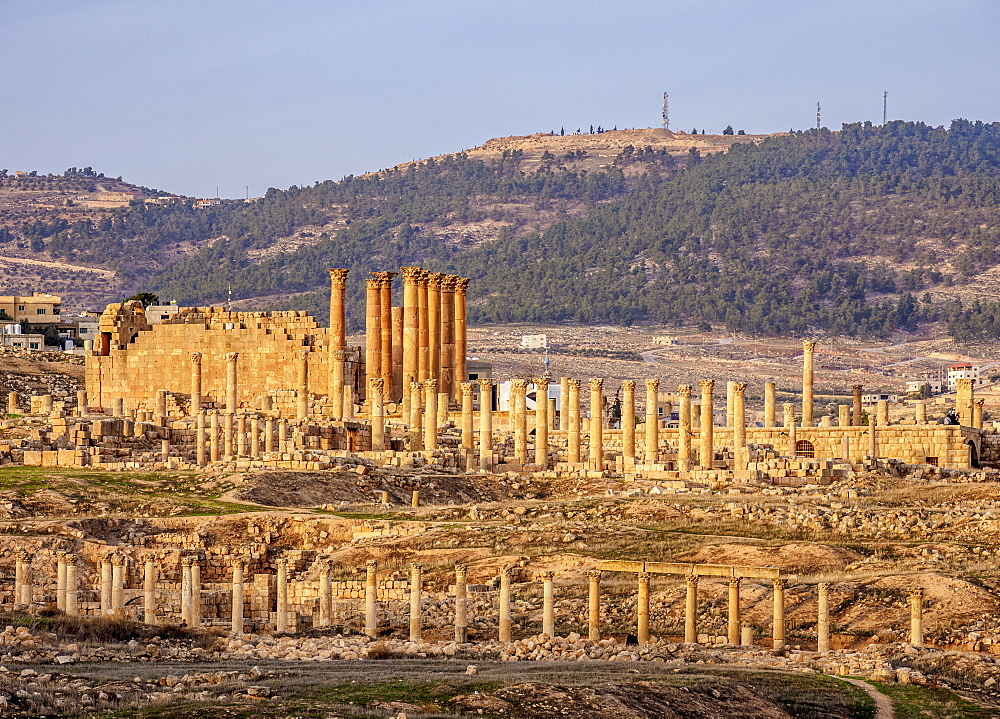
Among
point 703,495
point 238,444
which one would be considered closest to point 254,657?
point 703,495

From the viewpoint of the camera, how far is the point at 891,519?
1681 inches

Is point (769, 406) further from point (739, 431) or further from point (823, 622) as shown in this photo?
point (823, 622)

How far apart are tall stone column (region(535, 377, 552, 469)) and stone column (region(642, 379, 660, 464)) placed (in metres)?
2.50

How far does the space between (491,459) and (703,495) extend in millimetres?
8375

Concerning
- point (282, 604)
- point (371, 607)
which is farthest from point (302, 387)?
point (371, 607)

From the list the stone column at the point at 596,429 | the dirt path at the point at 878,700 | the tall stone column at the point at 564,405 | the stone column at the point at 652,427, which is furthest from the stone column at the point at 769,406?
the dirt path at the point at 878,700

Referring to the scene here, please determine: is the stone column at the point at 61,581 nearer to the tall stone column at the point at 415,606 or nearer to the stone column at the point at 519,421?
the tall stone column at the point at 415,606

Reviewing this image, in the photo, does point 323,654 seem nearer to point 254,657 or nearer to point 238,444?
point 254,657

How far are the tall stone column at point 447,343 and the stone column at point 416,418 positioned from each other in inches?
Answer: 285

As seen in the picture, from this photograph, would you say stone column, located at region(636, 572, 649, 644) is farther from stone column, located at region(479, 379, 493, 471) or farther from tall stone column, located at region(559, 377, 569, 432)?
tall stone column, located at region(559, 377, 569, 432)

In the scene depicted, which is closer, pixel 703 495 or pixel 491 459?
pixel 703 495

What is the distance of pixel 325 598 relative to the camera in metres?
35.5

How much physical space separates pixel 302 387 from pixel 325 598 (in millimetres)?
26331

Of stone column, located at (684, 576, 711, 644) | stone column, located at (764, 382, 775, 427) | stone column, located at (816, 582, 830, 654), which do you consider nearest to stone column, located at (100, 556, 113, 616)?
stone column, located at (684, 576, 711, 644)
